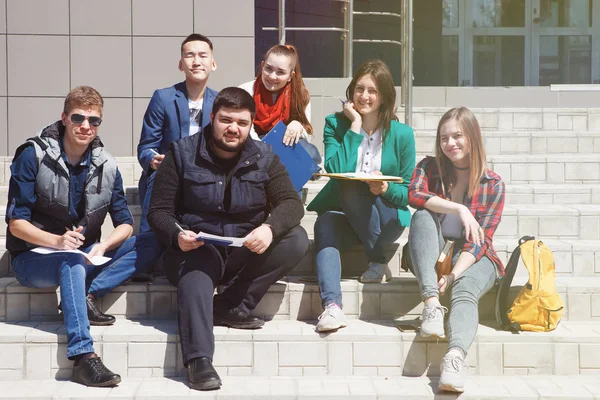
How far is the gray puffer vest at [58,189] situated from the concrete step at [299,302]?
1.02 ft

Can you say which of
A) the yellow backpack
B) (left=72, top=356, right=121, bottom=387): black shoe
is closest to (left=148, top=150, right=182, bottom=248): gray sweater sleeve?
(left=72, top=356, right=121, bottom=387): black shoe

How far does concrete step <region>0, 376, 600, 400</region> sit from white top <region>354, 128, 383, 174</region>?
1142 mm

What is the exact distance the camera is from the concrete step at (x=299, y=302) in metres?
4.32

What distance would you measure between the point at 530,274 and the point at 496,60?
7.91 m

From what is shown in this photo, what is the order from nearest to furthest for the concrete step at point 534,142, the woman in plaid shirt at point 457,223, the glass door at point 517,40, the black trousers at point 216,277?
the black trousers at point 216,277 < the woman in plaid shirt at point 457,223 < the concrete step at point 534,142 < the glass door at point 517,40

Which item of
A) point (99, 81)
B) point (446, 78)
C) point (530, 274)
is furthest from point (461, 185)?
point (446, 78)

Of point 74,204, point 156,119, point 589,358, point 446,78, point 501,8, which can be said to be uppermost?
point 501,8

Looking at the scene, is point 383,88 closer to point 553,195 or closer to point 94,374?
point 553,195

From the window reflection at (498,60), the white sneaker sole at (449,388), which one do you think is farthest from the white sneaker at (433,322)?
the window reflection at (498,60)

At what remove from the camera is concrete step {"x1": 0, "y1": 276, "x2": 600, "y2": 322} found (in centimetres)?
432

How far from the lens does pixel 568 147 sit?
21.7 feet

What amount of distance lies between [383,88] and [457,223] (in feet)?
2.72

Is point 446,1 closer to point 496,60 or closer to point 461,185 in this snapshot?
point 496,60

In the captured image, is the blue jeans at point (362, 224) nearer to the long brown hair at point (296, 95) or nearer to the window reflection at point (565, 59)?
the long brown hair at point (296, 95)
